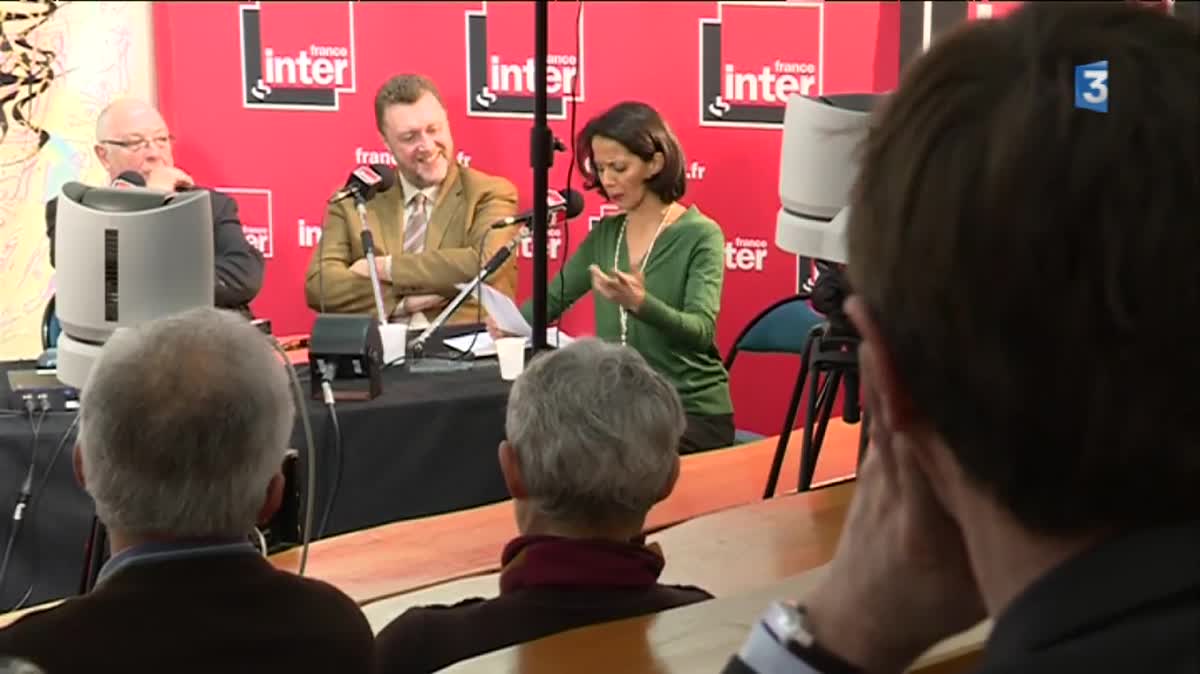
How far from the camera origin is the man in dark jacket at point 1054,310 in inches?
21.9

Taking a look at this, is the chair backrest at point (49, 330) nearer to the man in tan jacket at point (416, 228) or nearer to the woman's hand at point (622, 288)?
the man in tan jacket at point (416, 228)

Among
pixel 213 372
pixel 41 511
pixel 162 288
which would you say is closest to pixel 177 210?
pixel 162 288

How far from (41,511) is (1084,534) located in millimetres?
2439

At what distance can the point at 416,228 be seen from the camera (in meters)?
4.30

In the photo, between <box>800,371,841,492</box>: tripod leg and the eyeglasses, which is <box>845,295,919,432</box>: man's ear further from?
the eyeglasses

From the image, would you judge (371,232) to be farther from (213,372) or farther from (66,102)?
(213,372)

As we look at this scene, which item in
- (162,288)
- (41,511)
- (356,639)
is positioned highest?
(162,288)

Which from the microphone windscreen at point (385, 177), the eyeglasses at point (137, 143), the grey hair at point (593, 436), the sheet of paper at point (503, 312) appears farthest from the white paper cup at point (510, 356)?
the grey hair at point (593, 436)

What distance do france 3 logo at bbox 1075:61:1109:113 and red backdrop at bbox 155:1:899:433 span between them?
332 cm

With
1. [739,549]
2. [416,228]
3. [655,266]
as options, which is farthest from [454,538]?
[416,228]

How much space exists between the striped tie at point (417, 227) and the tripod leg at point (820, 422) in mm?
1957

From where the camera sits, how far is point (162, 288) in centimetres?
232

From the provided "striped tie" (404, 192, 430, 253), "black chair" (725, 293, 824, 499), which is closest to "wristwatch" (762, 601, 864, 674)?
"black chair" (725, 293, 824, 499)

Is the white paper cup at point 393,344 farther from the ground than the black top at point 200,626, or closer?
closer
